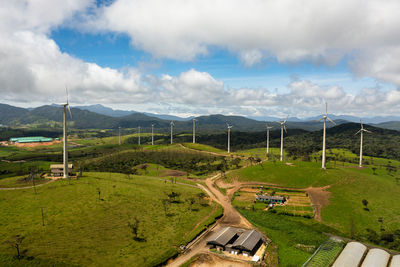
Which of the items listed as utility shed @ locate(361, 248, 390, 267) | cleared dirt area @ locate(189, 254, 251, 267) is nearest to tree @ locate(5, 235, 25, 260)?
cleared dirt area @ locate(189, 254, 251, 267)

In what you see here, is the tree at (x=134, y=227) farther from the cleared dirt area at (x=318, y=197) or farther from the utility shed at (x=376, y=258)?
the cleared dirt area at (x=318, y=197)

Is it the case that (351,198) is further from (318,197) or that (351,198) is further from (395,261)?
(395,261)

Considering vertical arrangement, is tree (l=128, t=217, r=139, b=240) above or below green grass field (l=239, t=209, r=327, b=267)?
above

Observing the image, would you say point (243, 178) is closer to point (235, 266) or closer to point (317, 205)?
point (317, 205)

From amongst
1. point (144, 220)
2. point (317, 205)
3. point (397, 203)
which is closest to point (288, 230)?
point (317, 205)

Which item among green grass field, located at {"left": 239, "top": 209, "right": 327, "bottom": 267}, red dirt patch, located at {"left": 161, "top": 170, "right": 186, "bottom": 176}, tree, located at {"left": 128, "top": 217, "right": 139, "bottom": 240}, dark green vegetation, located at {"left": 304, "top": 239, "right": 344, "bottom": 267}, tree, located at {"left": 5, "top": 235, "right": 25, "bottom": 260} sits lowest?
red dirt patch, located at {"left": 161, "top": 170, "right": 186, "bottom": 176}

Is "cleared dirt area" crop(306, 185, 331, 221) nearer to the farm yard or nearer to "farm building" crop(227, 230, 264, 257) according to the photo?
the farm yard

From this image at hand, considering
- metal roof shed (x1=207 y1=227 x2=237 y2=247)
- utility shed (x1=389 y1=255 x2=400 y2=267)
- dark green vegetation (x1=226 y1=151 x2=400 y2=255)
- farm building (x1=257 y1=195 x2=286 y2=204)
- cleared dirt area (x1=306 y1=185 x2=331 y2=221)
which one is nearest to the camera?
utility shed (x1=389 y1=255 x2=400 y2=267)

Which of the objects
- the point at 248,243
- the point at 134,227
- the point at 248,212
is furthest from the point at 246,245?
the point at 134,227
